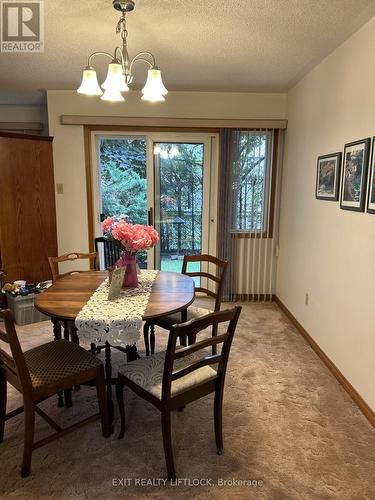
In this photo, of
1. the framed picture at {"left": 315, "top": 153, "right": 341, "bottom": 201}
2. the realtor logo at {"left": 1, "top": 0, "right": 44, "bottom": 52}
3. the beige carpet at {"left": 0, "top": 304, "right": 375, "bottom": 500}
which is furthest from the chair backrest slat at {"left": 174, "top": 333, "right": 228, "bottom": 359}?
the realtor logo at {"left": 1, "top": 0, "right": 44, "bottom": 52}

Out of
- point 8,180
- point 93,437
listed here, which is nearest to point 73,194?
point 8,180

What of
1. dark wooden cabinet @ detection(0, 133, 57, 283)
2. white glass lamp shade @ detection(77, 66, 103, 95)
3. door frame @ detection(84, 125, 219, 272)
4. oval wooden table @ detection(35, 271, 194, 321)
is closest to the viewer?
oval wooden table @ detection(35, 271, 194, 321)

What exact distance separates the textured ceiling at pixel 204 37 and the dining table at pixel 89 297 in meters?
1.70

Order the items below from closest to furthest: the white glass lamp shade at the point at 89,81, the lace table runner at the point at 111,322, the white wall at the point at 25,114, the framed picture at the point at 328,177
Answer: the lace table runner at the point at 111,322, the white glass lamp shade at the point at 89,81, the framed picture at the point at 328,177, the white wall at the point at 25,114

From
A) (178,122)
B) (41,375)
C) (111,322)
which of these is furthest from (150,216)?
(41,375)

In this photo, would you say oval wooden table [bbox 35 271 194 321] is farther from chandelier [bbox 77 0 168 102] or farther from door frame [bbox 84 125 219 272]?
door frame [bbox 84 125 219 272]

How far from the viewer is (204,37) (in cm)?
237

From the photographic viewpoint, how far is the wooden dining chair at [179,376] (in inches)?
57.1

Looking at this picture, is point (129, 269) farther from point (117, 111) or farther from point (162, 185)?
point (117, 111)

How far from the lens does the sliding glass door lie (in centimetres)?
394

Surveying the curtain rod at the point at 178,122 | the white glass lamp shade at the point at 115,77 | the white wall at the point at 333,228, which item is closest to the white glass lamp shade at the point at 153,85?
the white glass lamp shade at the point at 115,77

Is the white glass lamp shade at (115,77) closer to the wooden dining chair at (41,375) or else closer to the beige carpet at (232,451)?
the wooden dining chair at (41,375)

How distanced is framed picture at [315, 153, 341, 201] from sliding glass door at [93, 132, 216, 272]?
145 centimetres

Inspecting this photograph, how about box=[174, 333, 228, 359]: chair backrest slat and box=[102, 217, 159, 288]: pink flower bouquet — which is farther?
box=[102, 217, 159, 288]: pink flower bouquet
